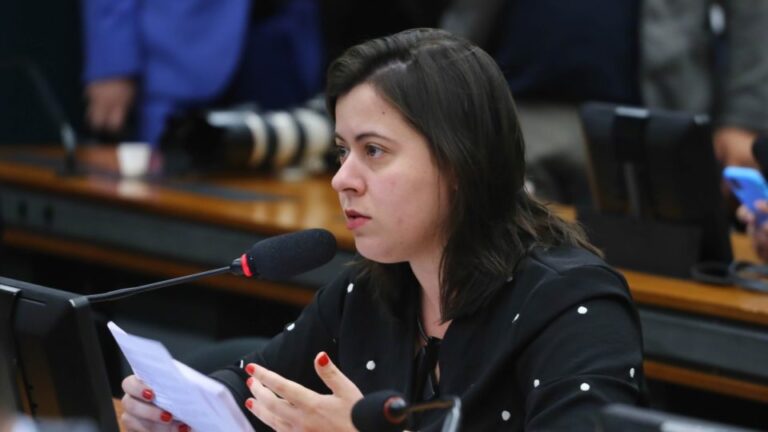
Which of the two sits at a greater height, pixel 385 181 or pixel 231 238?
pixel 385 181

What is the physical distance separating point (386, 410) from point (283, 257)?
42 centimetres

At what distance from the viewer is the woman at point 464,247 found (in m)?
1.78

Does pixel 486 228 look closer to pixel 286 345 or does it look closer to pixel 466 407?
pixel 466 407

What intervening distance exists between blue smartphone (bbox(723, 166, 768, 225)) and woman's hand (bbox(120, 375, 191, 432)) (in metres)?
1.33

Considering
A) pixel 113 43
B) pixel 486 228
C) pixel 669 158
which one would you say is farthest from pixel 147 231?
pixel 486 228

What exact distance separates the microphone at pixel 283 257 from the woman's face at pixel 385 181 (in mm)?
57

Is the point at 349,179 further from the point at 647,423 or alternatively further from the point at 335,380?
the point at 647,423

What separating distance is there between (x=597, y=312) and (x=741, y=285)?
3.52 ft

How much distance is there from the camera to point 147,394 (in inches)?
73.8

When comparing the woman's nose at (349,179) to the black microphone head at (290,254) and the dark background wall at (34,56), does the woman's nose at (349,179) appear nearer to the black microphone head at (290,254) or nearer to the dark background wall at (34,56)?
the black microphone head at (290,254)

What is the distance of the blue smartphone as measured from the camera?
8.89 ft

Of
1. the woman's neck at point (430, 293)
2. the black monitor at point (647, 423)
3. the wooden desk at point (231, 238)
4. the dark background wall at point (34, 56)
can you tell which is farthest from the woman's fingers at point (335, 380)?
the dark background wall at point (34, 56)

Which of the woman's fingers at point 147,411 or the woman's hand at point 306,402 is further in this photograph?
the woman's fingers at point 147,411

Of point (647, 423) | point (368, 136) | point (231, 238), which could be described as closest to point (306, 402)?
point (368, 136)
